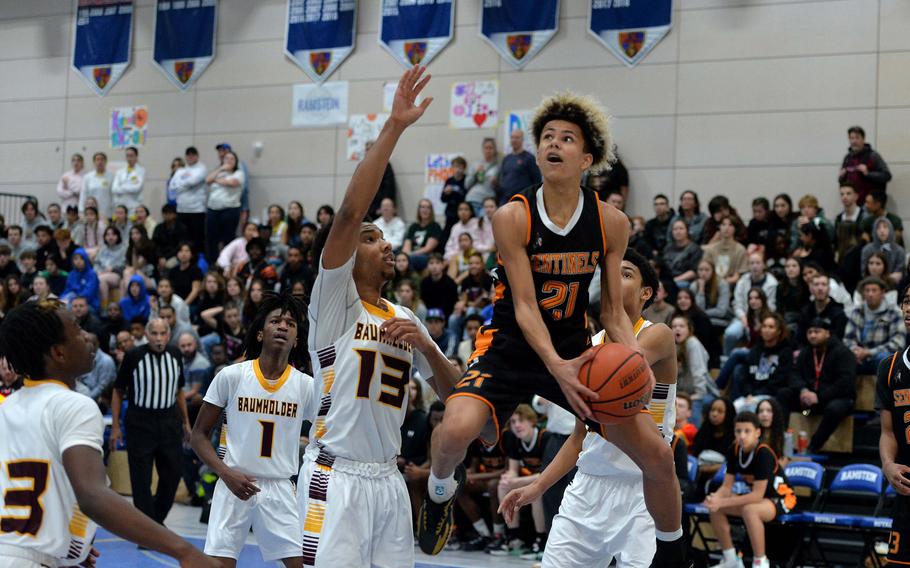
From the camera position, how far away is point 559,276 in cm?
476

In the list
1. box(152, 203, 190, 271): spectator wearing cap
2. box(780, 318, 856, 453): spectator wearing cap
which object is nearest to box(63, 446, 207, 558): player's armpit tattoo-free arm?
box(780, 318, 856, 453): spectator wearing cap

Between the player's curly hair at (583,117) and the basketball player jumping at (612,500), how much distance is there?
1.11 metres

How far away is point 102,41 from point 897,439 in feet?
59.8

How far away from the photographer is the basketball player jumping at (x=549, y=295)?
464 cm

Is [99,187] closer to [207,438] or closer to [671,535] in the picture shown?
[207,438]

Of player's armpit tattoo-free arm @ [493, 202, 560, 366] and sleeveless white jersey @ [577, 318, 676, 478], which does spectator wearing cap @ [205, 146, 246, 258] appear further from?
player's armpit tattoo-free arm @ [493, 202, 560, 366]

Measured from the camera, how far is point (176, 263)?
1742 cm

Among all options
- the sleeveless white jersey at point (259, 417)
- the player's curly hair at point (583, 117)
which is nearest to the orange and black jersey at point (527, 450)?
the sleeveless white jersey at point (259, 417)

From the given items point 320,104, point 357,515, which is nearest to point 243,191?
point 320,104

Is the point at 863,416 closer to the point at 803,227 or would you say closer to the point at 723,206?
the point at 803,227

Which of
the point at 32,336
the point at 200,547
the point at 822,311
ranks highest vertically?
the point at 822,311

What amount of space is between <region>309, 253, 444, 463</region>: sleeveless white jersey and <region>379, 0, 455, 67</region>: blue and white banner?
13.5 m

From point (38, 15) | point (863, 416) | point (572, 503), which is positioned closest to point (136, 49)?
point (38, 15)

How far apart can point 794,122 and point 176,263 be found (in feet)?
31.7
